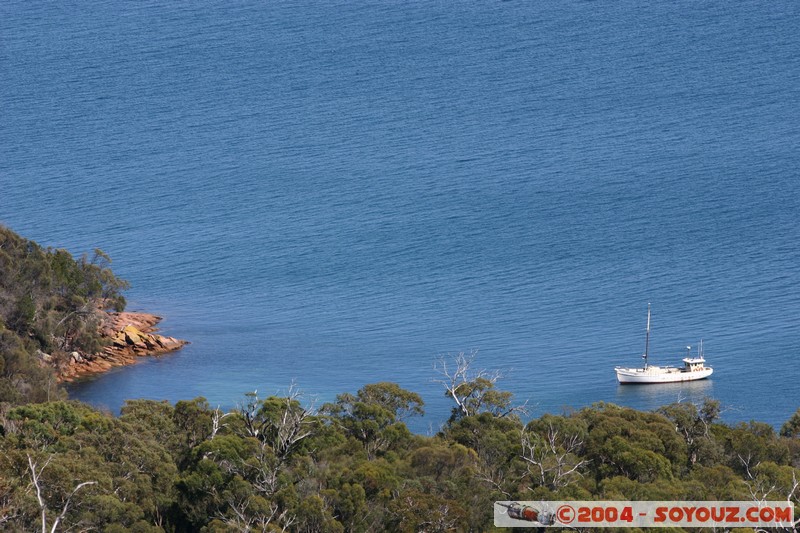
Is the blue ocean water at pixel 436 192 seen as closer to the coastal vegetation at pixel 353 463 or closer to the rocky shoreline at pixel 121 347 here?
the rocky shoreline at pixel 121 347

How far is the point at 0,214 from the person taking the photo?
145m

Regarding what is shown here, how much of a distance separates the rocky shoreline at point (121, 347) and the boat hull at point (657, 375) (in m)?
32.5

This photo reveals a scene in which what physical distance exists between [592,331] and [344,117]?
71.0 metres

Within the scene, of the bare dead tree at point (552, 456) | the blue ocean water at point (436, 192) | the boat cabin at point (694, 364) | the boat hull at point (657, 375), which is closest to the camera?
the bare dead tree at point (552, 456)

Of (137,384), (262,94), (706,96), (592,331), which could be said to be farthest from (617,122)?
(137,384)

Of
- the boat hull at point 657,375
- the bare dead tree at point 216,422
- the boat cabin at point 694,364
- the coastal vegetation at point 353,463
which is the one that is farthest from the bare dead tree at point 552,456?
the boat cabin at point 694,364

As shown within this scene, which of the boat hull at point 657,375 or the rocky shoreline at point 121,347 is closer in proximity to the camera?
the rocky shoreline at point 121,347

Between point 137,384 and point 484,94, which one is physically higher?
point 484,94

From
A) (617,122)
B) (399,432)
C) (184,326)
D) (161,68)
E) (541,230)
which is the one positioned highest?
(161,68)

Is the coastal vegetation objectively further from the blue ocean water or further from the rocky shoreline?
the rocky shoreline

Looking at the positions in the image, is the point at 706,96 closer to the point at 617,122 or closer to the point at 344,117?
the point at 617,122

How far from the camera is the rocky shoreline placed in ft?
309

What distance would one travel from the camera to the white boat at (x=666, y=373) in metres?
98.9

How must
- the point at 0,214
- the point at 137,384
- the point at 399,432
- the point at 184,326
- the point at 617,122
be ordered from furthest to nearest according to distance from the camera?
the point at 617,122, the point at 0,214, the point at 184,326, the point at 137,384, the point at 399,432
